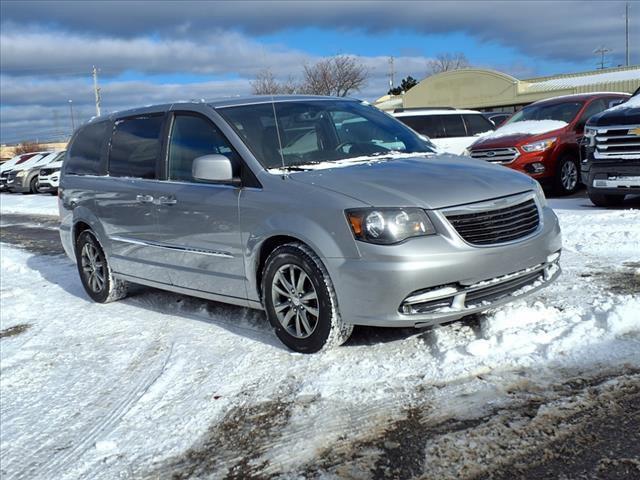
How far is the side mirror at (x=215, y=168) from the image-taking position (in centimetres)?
480

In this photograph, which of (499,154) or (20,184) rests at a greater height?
(499,154)

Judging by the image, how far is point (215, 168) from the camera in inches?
189

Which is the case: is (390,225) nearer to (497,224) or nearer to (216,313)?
(497,224)

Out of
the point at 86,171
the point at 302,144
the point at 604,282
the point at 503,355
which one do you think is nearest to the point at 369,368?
the point at 503,355

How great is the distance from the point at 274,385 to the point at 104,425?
3.31ft

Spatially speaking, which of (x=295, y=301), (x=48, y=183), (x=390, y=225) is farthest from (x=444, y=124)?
(x=48, y=183)

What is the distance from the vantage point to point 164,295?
691 centimetres

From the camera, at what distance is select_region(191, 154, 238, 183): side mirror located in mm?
4797

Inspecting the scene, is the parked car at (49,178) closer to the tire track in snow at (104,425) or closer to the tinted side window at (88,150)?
the tinted side window at (88,150)

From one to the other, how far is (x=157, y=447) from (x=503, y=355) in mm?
2057

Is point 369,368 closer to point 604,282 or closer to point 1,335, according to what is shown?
point 604,282

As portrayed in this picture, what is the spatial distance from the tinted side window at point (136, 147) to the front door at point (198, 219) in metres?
0.26

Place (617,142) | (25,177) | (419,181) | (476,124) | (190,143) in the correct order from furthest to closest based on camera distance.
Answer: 1. (25,177)
2. (476,124)
3. (617,142)
4. (190,143)
5. (419,181)

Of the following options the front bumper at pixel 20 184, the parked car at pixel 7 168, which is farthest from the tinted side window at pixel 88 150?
the parked car at pixel 7 168
